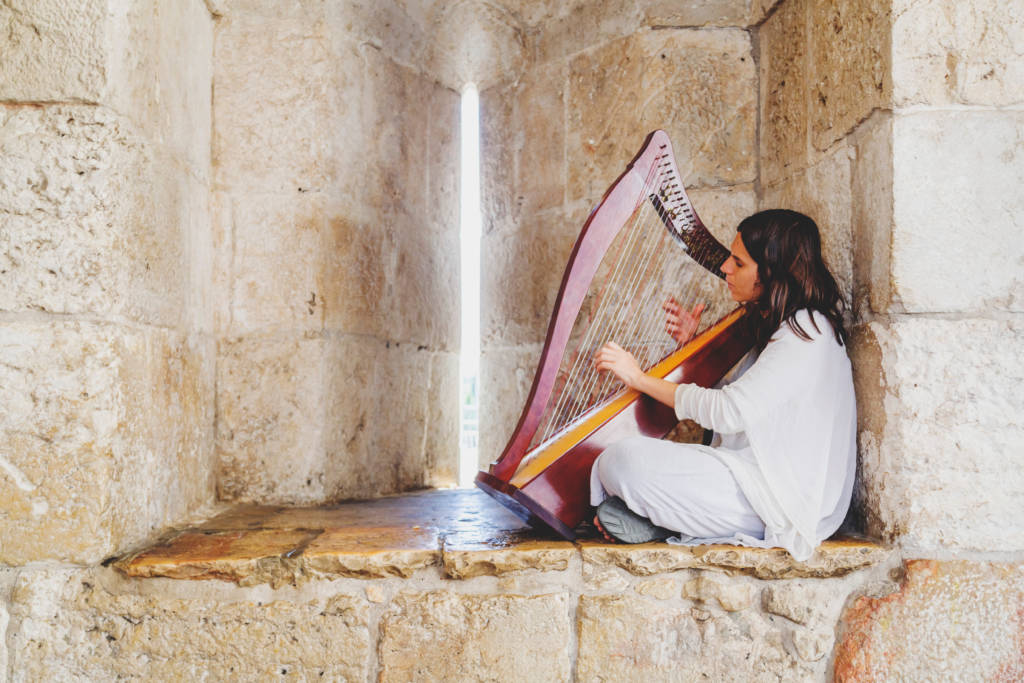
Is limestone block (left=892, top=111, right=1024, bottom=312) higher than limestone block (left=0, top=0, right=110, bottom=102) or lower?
lower

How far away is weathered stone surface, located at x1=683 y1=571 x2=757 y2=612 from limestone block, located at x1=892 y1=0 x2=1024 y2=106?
0.99 metres

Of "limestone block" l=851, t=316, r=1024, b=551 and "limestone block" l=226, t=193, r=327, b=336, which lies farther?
"limestone block" l=226, t=193, r=327, b=336

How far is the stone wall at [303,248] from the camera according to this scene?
206 centimetres

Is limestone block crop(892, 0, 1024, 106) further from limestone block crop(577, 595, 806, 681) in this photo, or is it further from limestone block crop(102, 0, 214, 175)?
limestone block crop(102, 0, 214, 175)

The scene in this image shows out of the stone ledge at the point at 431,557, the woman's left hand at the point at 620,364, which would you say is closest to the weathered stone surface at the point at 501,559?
the stone ledge at the point at 431,557

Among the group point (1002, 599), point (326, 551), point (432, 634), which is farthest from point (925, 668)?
point (326, 551)

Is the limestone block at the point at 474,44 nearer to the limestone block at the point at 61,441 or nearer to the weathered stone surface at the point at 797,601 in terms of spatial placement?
the limestone block at the point at 61,441

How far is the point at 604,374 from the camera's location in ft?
6.87

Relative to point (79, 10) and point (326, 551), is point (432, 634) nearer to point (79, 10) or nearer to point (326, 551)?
point (326, 551)

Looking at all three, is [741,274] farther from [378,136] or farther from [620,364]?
[378,136]

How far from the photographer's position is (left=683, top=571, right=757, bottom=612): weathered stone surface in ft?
4.95

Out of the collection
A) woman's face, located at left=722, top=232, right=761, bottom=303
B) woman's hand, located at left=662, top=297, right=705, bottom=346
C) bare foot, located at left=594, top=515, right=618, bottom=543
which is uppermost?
woman's face, located at left=722, top=232, right=761, bottom=303

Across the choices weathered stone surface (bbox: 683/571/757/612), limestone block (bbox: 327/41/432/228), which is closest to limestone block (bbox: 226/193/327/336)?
limestone block (bbox: 327/41/432/228)

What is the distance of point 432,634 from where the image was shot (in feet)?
4.91
